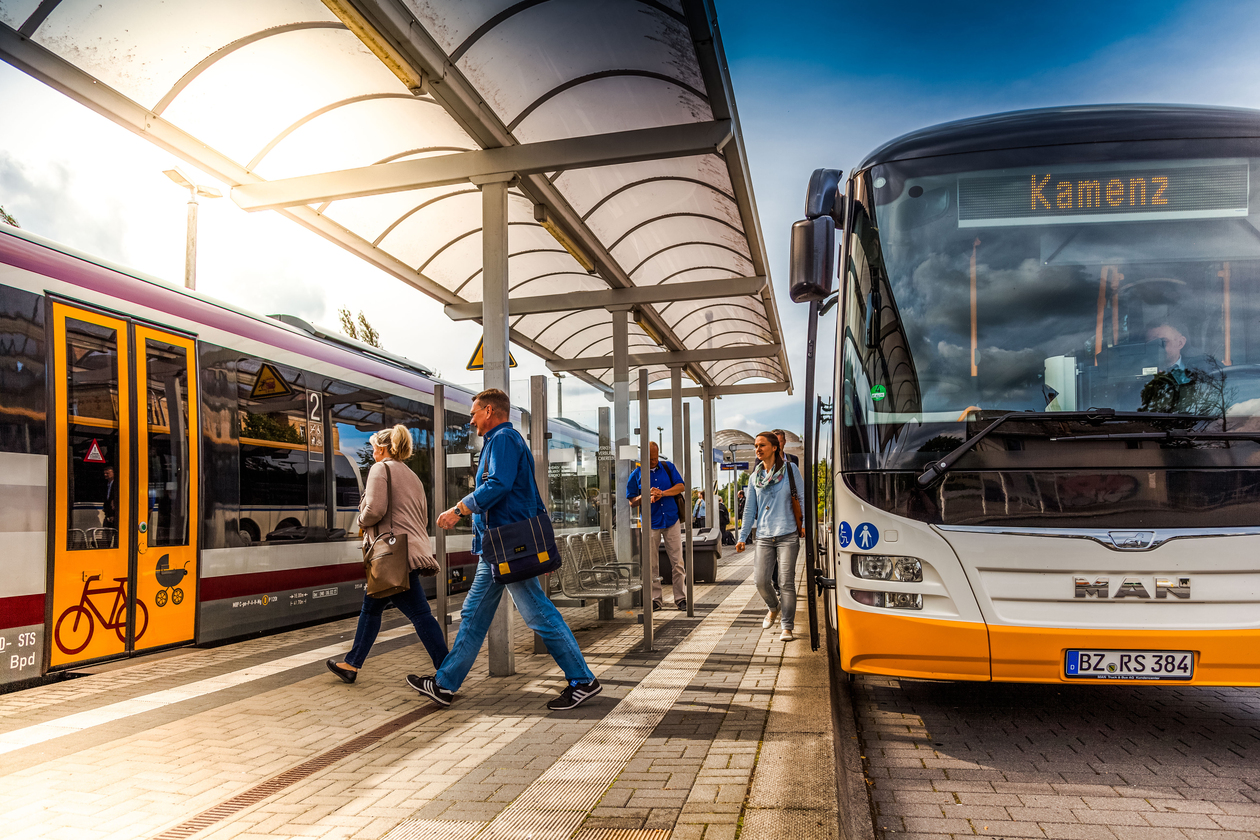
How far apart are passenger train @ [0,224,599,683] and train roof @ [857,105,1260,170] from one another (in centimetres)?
419

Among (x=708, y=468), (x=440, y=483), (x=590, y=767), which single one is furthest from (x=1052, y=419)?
(x=708, y=468)

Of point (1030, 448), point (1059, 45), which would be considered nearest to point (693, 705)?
point (1030, 448)

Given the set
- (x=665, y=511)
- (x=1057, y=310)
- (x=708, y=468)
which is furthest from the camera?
(x=708, y=468)

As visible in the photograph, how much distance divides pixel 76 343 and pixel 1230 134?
7.36 meters

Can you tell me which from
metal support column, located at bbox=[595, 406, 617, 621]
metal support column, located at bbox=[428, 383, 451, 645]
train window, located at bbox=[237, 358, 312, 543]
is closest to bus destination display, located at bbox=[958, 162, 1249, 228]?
metal support column, located at bbox=[428, 383, 451, 645]

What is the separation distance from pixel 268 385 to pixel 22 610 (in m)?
3.44

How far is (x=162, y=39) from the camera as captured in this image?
598cm

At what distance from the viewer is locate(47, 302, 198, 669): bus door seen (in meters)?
6.03

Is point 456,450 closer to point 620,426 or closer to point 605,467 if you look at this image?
point 605,467

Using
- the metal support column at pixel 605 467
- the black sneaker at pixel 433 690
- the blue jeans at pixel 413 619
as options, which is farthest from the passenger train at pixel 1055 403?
the metal support column at pixel 605 467

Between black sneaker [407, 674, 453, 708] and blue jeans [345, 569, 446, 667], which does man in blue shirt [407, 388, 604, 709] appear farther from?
blue jeans [345, 569, 446, 667]

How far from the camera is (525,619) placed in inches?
209

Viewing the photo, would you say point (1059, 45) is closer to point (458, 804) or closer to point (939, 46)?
point (939, 46)

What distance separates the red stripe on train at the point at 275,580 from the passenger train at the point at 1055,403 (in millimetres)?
5494
